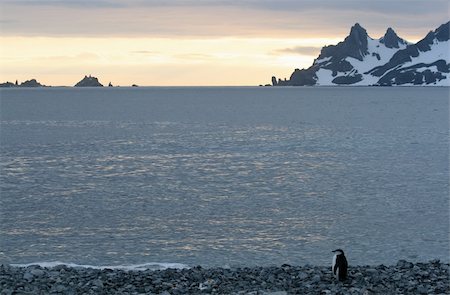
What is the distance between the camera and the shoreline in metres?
20.0

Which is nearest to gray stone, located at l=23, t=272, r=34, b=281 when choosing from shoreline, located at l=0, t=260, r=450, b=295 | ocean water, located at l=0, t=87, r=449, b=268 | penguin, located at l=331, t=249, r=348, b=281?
shoreline, located at l=0, t=260, r=450, b=295

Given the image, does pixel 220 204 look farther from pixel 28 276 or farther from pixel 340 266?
pixel 28 276

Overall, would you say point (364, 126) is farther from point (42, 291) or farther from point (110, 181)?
point (42, 291)

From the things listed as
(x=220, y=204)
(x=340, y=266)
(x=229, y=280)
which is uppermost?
(x=340, y=266)

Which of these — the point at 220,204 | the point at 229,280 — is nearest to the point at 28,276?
the point at 229,280

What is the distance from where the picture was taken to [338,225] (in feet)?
104

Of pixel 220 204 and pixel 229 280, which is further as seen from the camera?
pixel 220 204

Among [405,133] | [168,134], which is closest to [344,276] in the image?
[168,134]

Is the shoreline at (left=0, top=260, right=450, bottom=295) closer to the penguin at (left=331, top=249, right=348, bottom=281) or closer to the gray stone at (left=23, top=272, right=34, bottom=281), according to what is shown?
the gray stone at (left=23, top=272, right=34, bottom=281)

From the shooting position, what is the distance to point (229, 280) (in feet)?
69.9

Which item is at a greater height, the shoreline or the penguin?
the penguin

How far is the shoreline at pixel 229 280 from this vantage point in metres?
20.0

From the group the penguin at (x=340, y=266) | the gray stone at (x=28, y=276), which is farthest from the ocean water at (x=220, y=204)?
the gray stone at (x=28, y=276)

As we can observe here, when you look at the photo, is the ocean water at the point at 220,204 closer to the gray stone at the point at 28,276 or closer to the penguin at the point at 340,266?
the penguin at the point at 340,266
